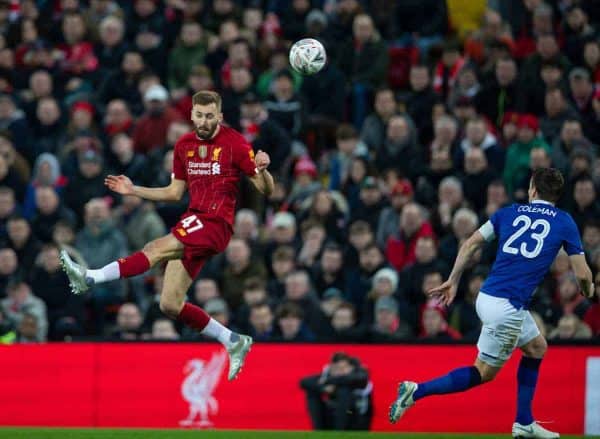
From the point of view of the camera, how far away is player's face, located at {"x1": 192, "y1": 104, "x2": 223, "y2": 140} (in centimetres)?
1209

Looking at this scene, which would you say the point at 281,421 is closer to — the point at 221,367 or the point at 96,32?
the point at 221,367

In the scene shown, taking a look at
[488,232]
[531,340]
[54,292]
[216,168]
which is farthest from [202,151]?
[54,292]

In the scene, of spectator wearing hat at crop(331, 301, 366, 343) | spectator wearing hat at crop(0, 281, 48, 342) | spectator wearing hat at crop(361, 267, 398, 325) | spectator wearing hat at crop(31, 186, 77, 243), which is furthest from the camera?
spectator wearing hat at crop(31, 186, 77, 243)

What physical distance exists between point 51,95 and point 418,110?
16.7 feet

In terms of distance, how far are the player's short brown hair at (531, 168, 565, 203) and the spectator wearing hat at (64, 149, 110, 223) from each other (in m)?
7.85

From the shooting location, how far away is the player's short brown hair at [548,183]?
1159 cm

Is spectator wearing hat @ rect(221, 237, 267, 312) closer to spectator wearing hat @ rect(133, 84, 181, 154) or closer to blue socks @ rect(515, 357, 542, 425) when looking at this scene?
spectator wearing hat @ rect(133, 84, 181, 154)

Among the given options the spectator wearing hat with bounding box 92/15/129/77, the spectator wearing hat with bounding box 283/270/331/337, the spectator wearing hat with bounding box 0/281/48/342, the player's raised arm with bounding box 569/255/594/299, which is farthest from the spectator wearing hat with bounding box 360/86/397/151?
the player's raised arm with bounding box 569/255/594/299

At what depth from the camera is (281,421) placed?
15500mm

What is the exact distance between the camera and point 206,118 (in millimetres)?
12109

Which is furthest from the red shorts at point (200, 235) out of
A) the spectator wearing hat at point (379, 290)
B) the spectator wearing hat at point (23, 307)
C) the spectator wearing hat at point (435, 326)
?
the spectator wearing hat at point (23, 307)

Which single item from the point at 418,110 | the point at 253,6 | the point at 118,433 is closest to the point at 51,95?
the point at 253,6

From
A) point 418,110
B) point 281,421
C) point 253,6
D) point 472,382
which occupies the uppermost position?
point 253,6

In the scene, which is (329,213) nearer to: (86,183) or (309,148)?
(309,148)
